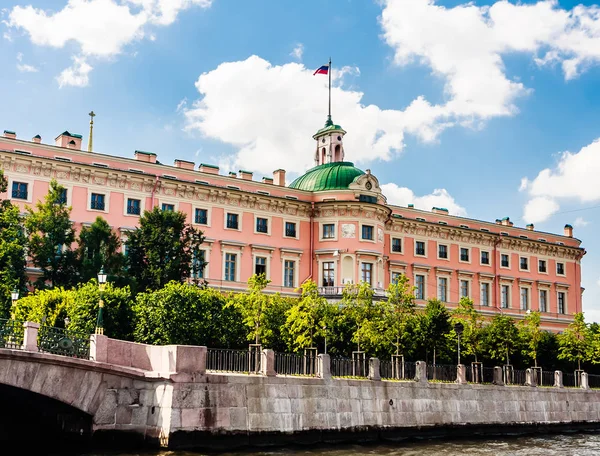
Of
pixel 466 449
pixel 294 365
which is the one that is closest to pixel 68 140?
pixel 294 365

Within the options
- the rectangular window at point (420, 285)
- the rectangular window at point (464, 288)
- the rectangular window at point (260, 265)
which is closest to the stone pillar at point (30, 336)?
the rectangular window at point (260, 265)

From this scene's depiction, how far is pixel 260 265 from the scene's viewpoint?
57688mm

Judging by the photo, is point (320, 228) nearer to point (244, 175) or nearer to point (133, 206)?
point (244, 175)

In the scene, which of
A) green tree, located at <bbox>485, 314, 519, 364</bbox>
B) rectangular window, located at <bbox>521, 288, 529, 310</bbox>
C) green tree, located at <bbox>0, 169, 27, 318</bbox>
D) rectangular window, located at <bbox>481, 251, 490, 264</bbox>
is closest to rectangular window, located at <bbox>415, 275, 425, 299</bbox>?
rectangular window, located at <bbox>481, 251, 490, 264</bbox>

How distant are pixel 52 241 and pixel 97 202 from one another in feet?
21.2

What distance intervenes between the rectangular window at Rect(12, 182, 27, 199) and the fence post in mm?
26291

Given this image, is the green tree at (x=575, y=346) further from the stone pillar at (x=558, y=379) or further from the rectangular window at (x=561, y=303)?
the rectangular window at (x=561, y=303)

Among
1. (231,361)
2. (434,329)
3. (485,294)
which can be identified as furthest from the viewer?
(485,294)

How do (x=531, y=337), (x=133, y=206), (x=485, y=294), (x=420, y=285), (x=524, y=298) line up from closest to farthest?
1. (x=531, y=337)
2. (x=133, y=206)
3. (x=420, y=285)
4. (x=485, y=294)
5. (x=524, y=298)

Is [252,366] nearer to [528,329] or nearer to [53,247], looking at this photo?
[53,247]

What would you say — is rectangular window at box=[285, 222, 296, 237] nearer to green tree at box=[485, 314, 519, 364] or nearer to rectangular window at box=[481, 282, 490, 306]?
green tree at box=[485, 314, 519, 364]

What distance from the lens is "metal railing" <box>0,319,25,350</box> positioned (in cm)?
2264

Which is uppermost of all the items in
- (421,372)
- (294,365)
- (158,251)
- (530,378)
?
(158,251)

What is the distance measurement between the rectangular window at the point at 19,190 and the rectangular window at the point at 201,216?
1171 cm
